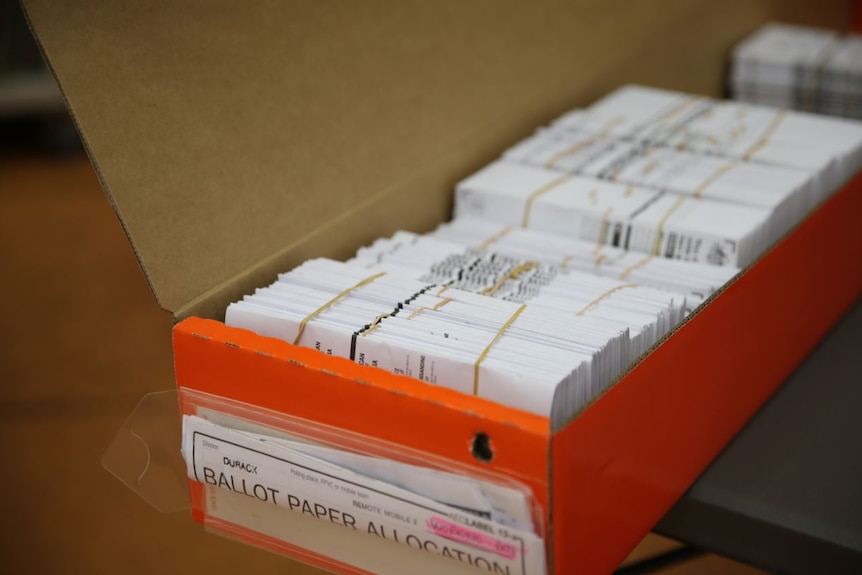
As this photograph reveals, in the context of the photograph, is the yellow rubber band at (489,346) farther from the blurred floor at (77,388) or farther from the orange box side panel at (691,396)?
the blurred floor at (77,388)

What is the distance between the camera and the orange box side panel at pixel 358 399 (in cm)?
81

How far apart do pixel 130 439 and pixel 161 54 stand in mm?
403

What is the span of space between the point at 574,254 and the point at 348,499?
1.62 ft

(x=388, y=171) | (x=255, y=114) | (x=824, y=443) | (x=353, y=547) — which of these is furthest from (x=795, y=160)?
(x=353, y=547)

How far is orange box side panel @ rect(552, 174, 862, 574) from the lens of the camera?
859mm

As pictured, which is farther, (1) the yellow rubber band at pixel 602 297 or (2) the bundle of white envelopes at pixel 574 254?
(1) the yellow rubber band at pixel 602 297

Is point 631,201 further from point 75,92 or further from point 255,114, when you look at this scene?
point 75,92

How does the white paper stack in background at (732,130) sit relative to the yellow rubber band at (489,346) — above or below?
above

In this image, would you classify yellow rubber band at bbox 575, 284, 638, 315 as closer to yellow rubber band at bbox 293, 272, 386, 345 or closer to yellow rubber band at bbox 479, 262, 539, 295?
yellow rubber band at bbox 479, 262, 539, 295

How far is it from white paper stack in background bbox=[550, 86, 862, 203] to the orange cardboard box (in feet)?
0.37

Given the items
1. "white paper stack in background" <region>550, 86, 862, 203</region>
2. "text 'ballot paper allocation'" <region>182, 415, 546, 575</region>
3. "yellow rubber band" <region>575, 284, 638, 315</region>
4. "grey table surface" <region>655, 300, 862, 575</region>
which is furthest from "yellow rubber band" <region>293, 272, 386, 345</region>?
"white paper stack in background" <region>550, 86, 862, 203</region>

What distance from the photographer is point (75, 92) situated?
961mm

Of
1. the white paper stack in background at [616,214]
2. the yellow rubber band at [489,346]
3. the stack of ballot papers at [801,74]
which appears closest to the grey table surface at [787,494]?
the white paper stack in background at [616,214]

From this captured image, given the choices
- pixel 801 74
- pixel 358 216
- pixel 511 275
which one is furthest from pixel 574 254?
pixel 801 74
